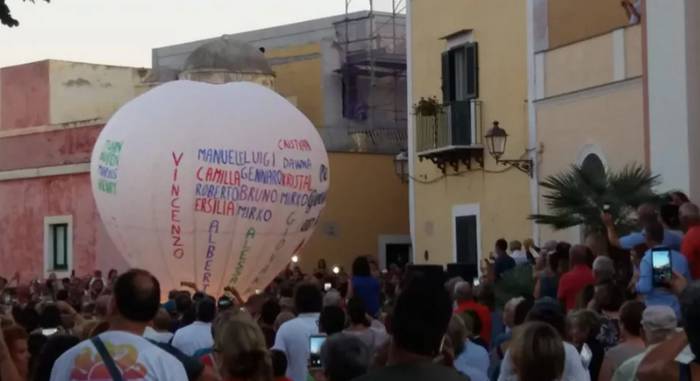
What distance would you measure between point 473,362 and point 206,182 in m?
12.0

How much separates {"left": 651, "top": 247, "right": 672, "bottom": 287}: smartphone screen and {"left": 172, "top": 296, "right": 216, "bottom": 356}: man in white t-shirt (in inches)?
139

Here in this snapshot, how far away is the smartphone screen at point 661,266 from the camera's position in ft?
29.1

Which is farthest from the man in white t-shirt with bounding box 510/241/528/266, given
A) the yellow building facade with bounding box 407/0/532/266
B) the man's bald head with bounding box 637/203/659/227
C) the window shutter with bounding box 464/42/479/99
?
the man's bald head with bounding box 637/203/659/227

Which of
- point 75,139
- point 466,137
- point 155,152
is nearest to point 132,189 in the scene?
point 155,152

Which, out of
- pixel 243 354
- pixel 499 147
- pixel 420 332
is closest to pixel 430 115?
pixel 499 147

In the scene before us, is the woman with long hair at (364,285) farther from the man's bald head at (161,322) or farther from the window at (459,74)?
the window at (459,74)

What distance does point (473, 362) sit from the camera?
10.1 metres

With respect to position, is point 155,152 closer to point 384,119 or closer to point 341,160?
point 341,160

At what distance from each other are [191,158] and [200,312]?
391 inches

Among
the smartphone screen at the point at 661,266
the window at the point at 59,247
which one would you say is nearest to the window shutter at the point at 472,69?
the window at the point at 59,247

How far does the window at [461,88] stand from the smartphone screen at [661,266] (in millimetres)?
18172

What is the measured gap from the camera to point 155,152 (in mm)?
21844

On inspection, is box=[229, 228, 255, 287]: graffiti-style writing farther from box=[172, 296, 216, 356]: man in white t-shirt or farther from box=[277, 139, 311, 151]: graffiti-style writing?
box=[172, 296, 216, 356]: man in white t-shirt

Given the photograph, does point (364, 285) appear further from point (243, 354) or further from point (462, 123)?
point (462, 123)
